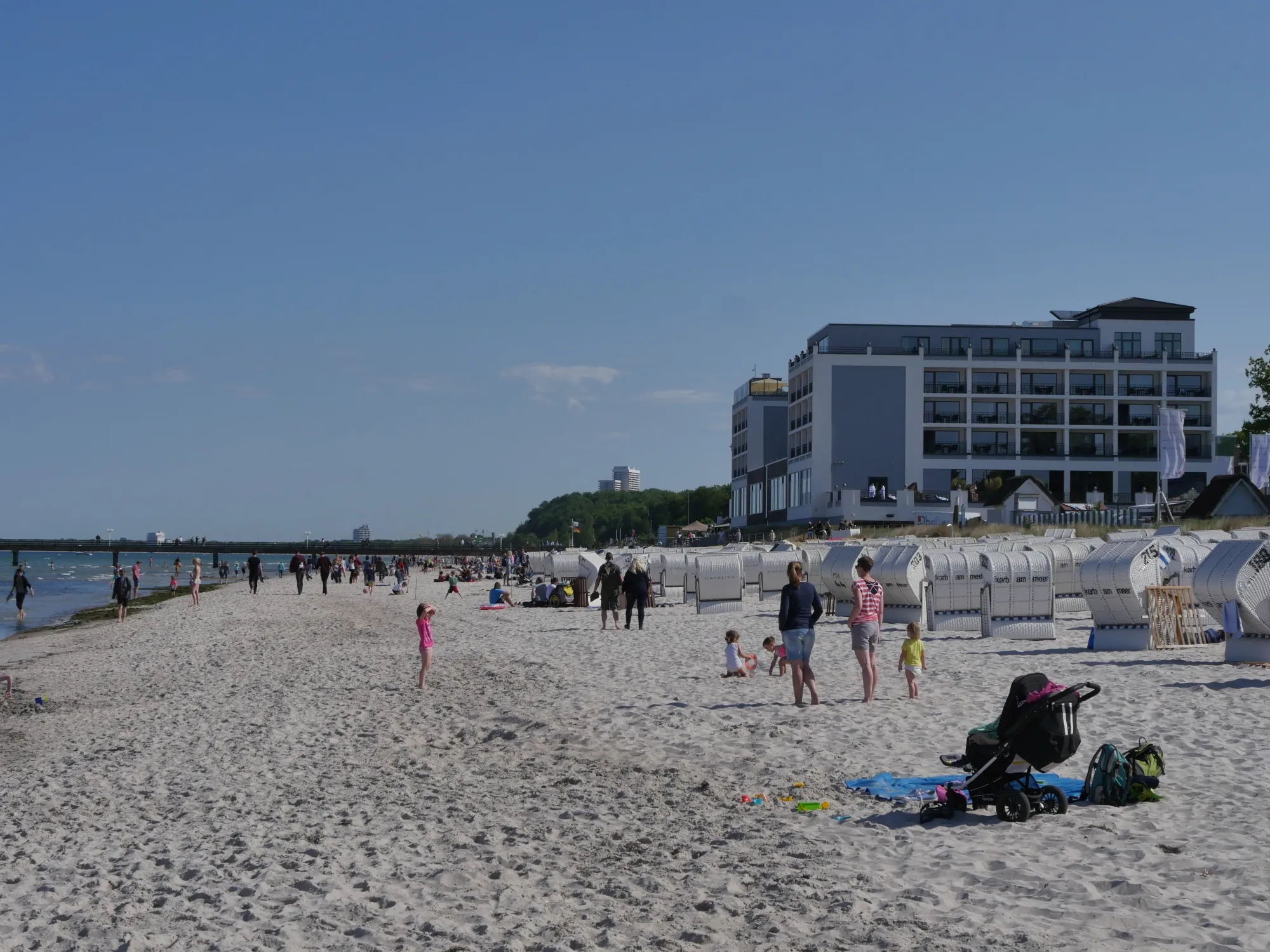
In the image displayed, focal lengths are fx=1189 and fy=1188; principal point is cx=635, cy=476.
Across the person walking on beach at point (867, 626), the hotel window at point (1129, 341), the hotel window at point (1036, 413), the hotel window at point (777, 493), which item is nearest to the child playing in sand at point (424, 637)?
the person walking on beach at point (867, 626)

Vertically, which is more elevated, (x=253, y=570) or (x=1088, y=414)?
(x=1088, y=414)

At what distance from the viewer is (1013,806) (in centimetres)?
802

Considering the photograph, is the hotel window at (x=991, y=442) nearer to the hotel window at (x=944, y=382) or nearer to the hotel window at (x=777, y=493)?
the hotel window at (x=944, y=382)

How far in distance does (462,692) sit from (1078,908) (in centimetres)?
1130

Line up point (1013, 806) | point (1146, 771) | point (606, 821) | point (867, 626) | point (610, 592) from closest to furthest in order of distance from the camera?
point (1013, 806) < point (1146, 771) < point (606, 821) < point (867, 626) < point (610, 592)

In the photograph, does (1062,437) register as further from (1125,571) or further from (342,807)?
(342,807)

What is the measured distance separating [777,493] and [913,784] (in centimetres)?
8286

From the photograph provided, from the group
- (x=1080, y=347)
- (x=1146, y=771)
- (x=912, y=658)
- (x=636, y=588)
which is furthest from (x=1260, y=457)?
(x=1146, y=771)

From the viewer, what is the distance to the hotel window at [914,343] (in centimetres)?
8000

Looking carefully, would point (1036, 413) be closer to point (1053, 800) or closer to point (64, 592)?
point (64, 592)

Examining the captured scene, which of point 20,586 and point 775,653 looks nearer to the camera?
point 775,653

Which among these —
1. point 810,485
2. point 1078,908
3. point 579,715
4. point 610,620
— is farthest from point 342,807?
point 810,485

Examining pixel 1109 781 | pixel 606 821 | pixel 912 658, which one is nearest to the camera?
pixel 1109 781

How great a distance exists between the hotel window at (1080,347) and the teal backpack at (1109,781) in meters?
77.0
